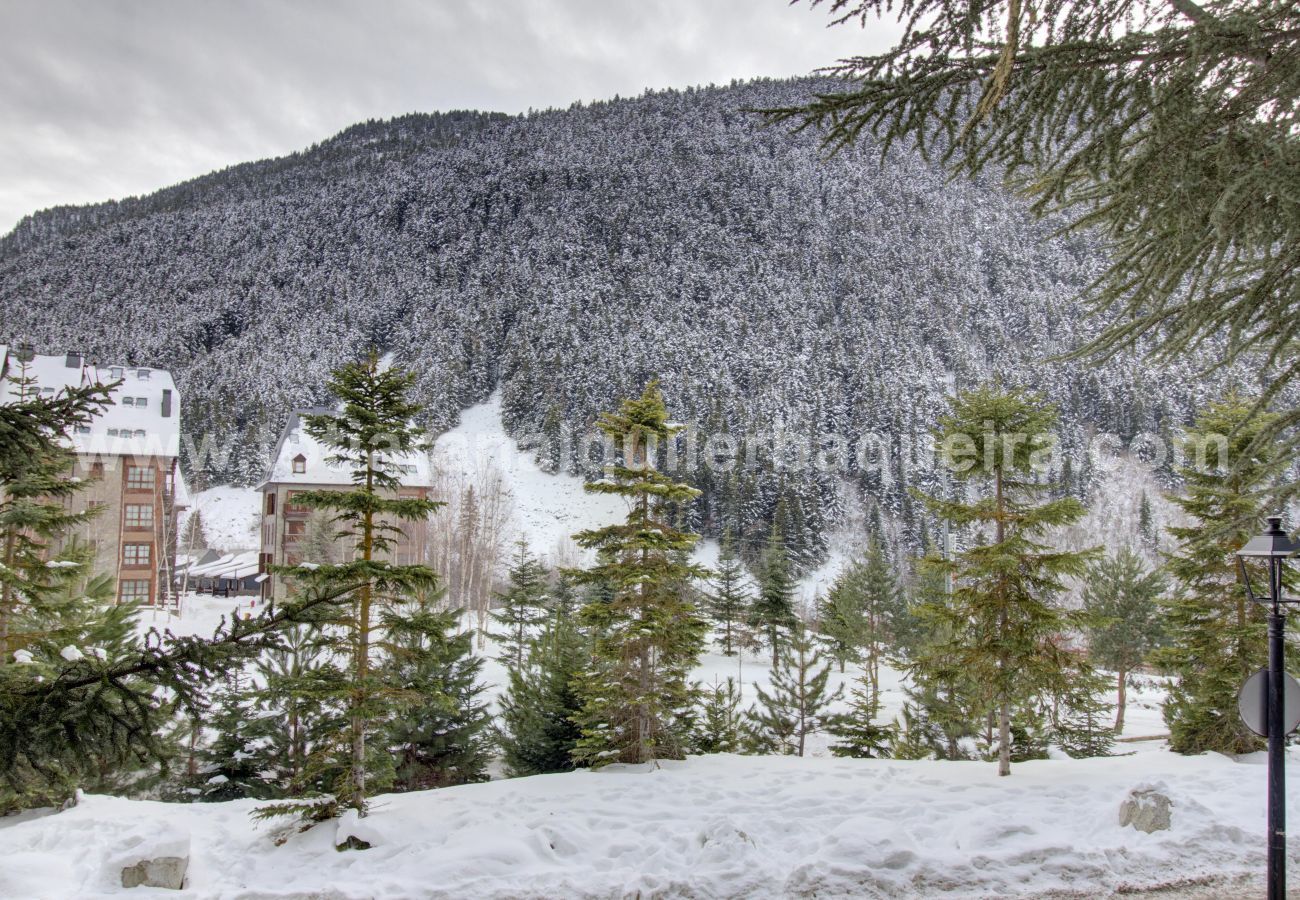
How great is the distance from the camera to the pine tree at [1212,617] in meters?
13.2

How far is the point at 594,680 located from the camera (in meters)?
13.6

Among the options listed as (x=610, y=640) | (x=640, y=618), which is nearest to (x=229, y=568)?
(x=610, y=640)

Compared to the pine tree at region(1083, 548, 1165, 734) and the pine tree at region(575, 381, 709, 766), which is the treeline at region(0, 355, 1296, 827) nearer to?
the pine tree at region(575, 381, 709, 766)

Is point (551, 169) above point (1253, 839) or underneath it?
above

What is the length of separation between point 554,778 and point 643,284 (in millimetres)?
124064

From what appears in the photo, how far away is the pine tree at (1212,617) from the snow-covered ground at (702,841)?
2188 millimetres

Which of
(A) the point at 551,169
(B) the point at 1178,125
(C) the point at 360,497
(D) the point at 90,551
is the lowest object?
(D) the point at 90,551

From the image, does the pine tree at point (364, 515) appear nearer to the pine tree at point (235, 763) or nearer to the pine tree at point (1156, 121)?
the pine tree at point (235, 763)

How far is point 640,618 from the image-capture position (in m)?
12.9

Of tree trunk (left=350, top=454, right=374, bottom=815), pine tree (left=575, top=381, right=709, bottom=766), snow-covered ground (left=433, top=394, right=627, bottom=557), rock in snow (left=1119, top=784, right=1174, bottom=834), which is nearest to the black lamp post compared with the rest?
rock in snow (left=1119, top=784, right=1174, bottom=834)

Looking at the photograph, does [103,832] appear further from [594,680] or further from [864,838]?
[864,838]

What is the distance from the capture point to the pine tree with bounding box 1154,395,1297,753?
43.2 feet

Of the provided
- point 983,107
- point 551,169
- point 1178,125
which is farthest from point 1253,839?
point 551,169

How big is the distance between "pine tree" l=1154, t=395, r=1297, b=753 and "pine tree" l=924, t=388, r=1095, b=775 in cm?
343
